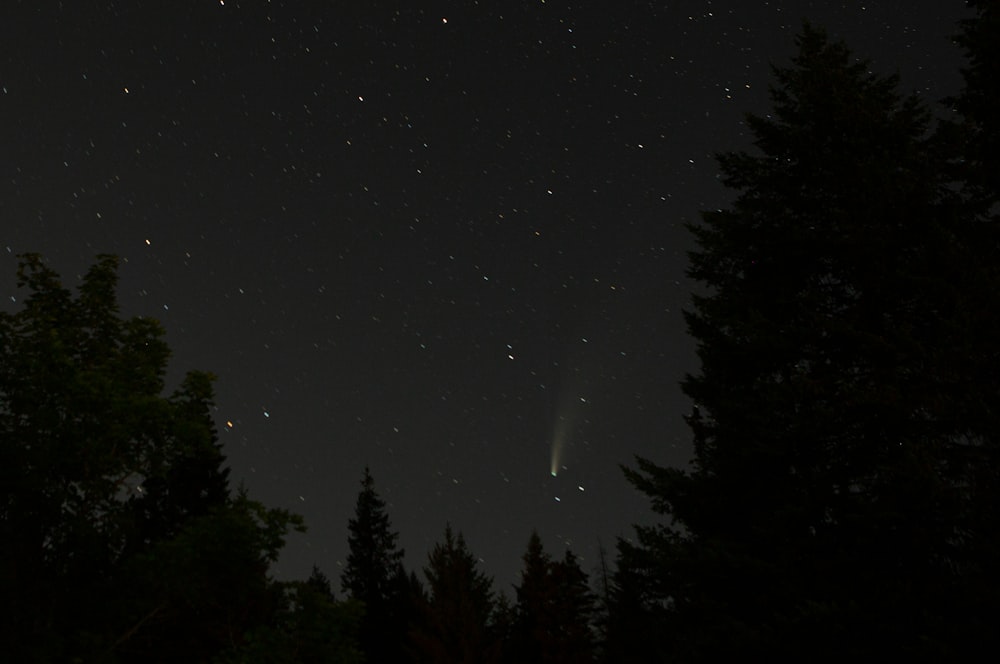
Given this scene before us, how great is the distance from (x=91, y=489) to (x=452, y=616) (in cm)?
2310

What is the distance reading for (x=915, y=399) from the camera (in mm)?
12055

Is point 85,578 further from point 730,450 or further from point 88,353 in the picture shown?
point 730,450

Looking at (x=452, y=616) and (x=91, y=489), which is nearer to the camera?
(x=91, y=489)

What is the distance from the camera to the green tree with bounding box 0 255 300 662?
14.2 meters

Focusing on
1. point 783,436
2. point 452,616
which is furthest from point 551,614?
point 783,436

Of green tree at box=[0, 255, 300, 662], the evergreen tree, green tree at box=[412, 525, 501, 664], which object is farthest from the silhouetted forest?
the evergreen tree

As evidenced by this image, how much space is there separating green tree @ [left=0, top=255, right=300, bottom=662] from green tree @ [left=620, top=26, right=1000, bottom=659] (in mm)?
7749

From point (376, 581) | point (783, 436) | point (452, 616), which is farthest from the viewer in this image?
point (376, 581)

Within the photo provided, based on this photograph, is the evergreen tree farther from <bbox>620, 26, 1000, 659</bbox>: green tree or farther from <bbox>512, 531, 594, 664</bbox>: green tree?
<bbox>620, 26, 1000, 659</bbox>: green tree

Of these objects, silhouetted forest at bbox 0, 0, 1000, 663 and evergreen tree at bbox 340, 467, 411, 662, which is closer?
silhouetted forest at bbox 0, 0, 1000, 663

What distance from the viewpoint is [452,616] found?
118 ft

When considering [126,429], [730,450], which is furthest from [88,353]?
[730,450]

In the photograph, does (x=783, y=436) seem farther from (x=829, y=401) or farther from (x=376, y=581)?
(x=376, y=581)

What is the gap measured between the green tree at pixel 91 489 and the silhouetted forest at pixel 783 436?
4cm
